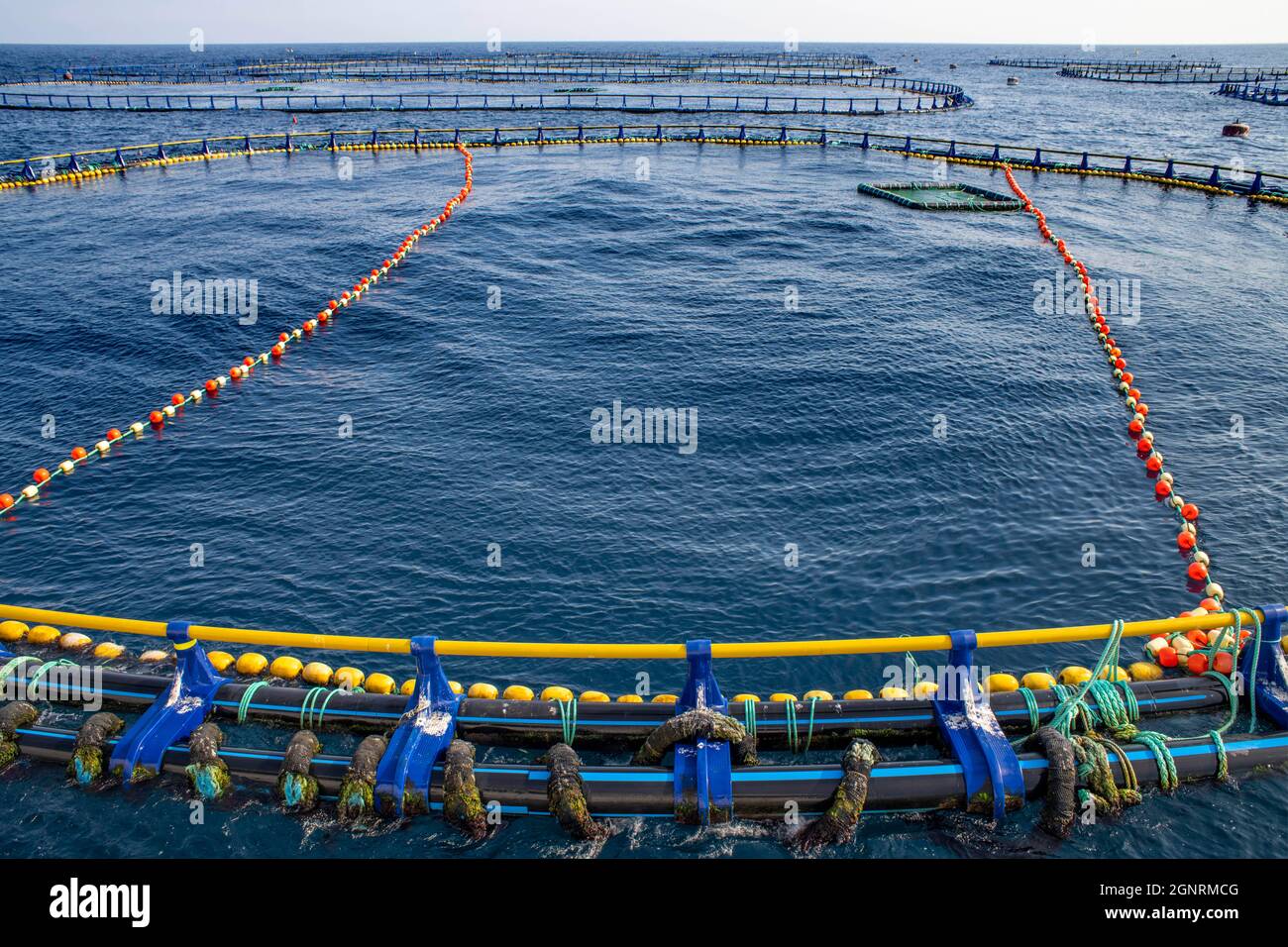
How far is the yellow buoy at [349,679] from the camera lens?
1608 centimetres

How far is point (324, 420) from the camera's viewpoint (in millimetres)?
30938

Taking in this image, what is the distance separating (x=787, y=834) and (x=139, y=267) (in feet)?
158

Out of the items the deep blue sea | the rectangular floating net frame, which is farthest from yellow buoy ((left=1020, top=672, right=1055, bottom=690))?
the rectangular floating net frame

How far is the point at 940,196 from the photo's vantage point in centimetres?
6425

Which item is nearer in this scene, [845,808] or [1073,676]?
[845,808]

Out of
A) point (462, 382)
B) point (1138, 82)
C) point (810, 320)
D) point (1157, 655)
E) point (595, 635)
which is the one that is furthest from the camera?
point (1138, 82)

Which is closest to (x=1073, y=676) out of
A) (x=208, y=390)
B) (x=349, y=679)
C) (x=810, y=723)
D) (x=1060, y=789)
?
(x=1060, y=789)

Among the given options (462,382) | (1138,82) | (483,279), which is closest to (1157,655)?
(462,382)

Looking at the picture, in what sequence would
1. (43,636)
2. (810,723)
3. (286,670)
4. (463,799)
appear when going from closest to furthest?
(463,799) → (810,723) → (286,670) → (43,636)

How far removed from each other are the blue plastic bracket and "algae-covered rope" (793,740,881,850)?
7.13 metres

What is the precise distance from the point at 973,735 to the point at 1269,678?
5811mm

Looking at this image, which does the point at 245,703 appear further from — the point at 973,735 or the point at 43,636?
the point at 973,735

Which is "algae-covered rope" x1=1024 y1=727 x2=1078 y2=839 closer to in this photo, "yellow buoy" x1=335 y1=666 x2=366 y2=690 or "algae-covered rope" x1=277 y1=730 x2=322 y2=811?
→ "algae-covered rope" x1=277 y1=730 x2=322 y2=811
